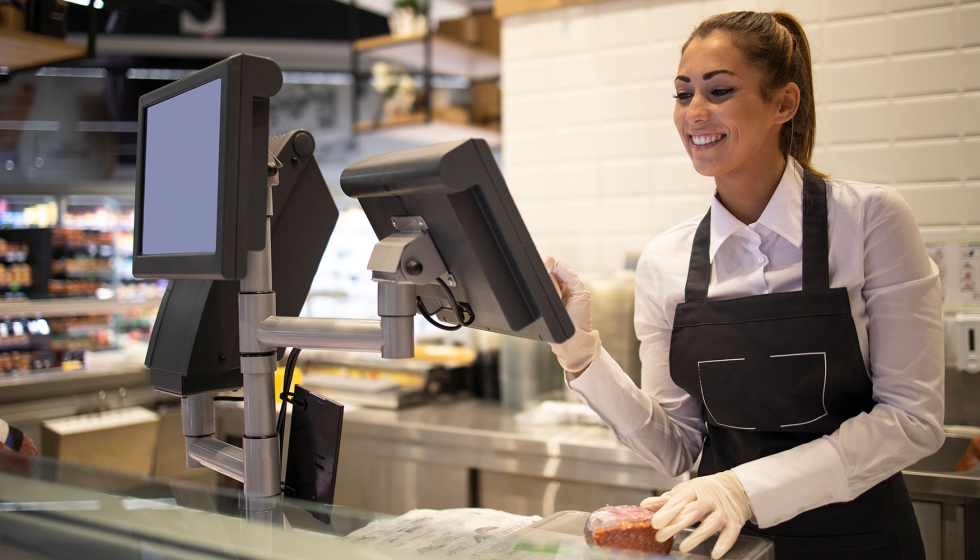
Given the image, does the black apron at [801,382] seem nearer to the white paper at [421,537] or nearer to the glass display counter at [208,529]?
the glass display counter at [208,529]

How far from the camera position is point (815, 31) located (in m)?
2.49

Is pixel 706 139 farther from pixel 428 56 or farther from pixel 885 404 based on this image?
pixel 428 56

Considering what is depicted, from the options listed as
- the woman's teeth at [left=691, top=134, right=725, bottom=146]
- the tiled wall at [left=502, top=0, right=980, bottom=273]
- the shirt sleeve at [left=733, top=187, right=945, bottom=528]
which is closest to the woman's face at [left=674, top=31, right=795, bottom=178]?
the woman's teeth at [left=691, top=134, right=725, bottom=146]

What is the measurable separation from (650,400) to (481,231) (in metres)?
0.77

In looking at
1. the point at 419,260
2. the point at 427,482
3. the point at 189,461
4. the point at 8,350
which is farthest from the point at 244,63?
the point at 8,350

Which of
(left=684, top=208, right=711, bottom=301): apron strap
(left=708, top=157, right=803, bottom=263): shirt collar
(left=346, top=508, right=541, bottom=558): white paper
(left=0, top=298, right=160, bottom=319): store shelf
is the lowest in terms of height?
(left=346, top=508, right=541, bottom=558): white paper

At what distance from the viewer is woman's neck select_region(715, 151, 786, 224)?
141 centimetres

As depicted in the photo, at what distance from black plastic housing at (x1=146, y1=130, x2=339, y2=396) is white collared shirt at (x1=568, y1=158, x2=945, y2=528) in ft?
1.71

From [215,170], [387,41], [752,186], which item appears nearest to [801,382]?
[752,186]

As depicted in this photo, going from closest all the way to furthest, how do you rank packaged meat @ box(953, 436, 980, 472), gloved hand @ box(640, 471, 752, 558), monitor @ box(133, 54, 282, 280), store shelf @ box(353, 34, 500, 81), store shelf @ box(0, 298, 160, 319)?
monitor @ box(133, 54, 282, 280) < gloved hand @ box(640, 471, 752, 558) < packaged meat @ box(953, 436, 980, 472) < store shelf @ box(0, 298, 160, 319) < store shelf @ box(353, 34, 500, 81)

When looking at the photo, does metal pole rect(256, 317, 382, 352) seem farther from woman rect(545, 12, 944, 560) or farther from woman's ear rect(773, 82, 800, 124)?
woman's ear rect(773, 82, 800, 124)

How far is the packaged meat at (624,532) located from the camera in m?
0.96

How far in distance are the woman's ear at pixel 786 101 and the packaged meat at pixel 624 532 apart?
0.79 m

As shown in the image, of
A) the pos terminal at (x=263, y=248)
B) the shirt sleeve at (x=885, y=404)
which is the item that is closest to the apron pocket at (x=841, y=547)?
→ the shirt sleeve at (x=885, y=404)
